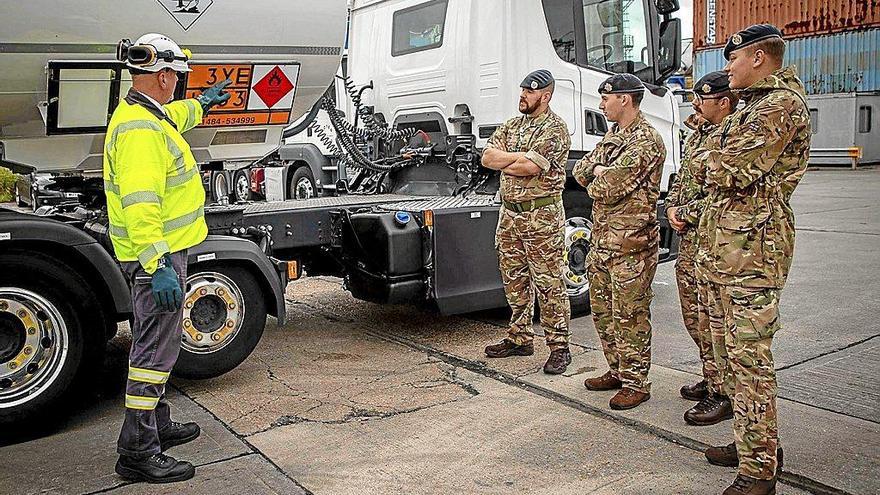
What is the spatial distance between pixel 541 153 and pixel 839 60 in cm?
2344

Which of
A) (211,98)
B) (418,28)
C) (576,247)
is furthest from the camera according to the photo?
(418,28)

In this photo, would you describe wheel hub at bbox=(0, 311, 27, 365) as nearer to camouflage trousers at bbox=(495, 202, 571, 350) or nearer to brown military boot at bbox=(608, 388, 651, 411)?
camouflage trousers at bbox=(495, 202, 571, 350)

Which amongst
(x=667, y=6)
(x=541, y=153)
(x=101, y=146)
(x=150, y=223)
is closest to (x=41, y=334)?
(x=101, y=146)

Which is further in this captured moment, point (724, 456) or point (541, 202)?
point (541, 202)

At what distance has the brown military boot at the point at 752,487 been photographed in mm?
3244

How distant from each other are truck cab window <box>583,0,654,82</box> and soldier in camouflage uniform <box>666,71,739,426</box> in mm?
1940

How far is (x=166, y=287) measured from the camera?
3.45 m

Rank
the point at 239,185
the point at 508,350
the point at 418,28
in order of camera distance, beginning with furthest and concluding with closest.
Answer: the point at 418,28
the point at 239,185
the point at 508,350

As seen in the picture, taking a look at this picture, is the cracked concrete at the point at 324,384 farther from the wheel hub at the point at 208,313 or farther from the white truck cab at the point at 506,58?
the white truck cab at the point at 506,58

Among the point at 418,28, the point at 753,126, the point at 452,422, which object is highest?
the point at 418,28

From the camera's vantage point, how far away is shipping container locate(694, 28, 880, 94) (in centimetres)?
2445

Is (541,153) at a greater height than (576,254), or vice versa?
(541,153)

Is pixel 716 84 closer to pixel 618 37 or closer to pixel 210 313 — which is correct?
pixel 618 37

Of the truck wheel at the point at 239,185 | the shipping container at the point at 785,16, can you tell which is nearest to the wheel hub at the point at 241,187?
the truck wheel at the point at 239,185
